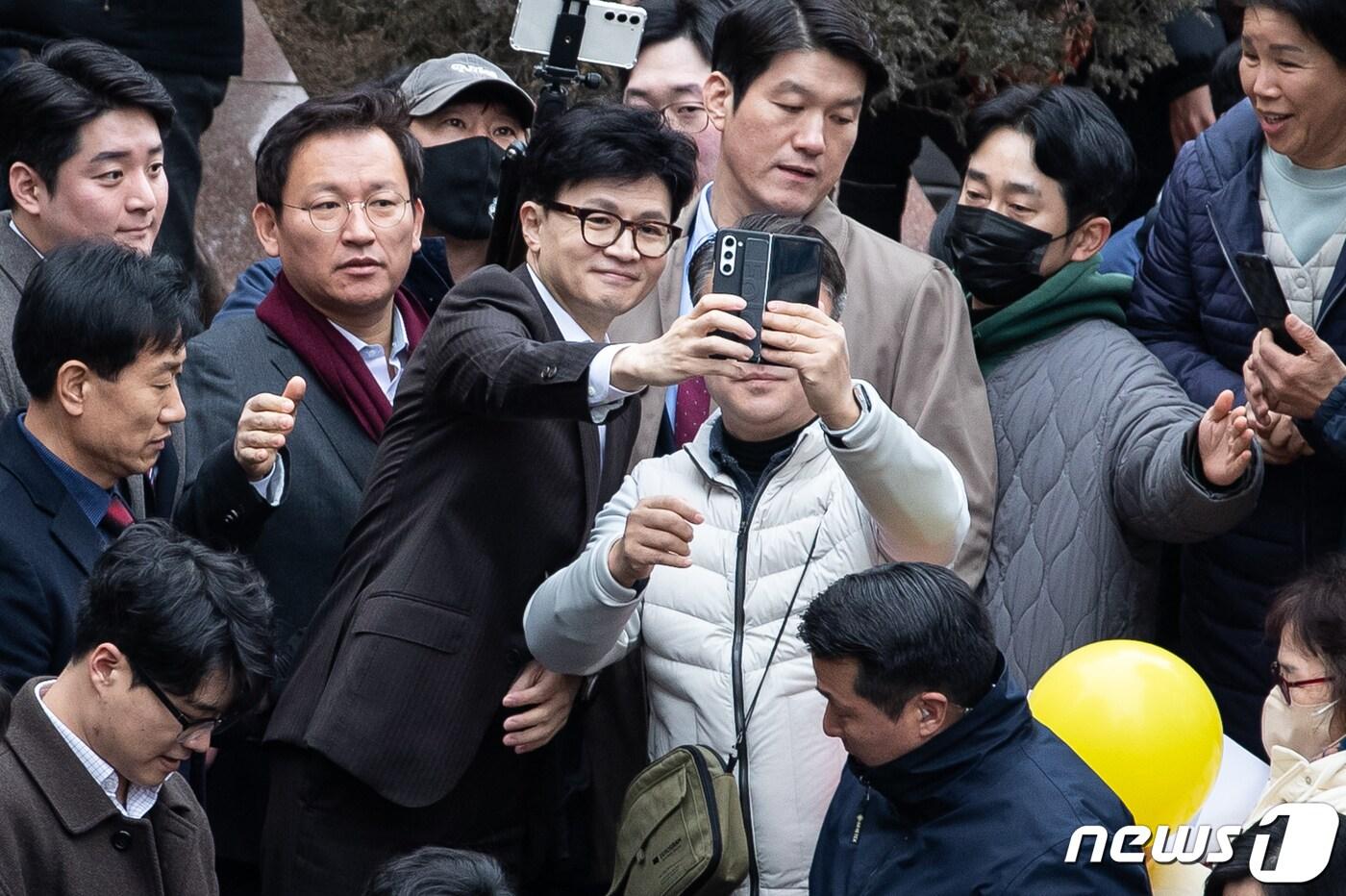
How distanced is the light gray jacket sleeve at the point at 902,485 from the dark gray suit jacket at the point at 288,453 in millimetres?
1238

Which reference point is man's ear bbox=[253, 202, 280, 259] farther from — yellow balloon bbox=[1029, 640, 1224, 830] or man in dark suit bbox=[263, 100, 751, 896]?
yellow balloon bbox=[1029, 640, 1224, 830]

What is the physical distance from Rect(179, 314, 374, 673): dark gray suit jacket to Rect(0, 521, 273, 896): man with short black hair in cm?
61

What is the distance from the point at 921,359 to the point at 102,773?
1889 millimetres

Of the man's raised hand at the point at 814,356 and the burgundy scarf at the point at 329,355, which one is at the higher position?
the man's raised hand at the point at 814,356

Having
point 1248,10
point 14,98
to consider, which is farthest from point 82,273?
point 1248,10

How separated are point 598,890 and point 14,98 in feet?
7.16

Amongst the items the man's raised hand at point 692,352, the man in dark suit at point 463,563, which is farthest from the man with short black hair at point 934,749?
the man in dark suit at point 463,563

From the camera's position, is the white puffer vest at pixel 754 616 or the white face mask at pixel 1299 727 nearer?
the white puffer vest at pixel 754 616

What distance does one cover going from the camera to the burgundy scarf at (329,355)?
432 cm

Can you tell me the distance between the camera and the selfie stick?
14.6 ft

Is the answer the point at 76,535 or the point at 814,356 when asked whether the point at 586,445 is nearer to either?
the point at 814,356

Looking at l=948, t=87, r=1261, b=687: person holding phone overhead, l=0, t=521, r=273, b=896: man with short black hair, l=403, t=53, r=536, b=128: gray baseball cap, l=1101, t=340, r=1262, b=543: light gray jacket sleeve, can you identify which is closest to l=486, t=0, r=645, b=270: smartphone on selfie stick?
l=403, t=53, r=536, b=128: gray baseball cap

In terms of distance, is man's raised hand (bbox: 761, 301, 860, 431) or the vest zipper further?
the vest zipper

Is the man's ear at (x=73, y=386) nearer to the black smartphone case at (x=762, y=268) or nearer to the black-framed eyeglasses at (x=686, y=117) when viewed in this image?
the black smartphone case at (x=762, y=268)
